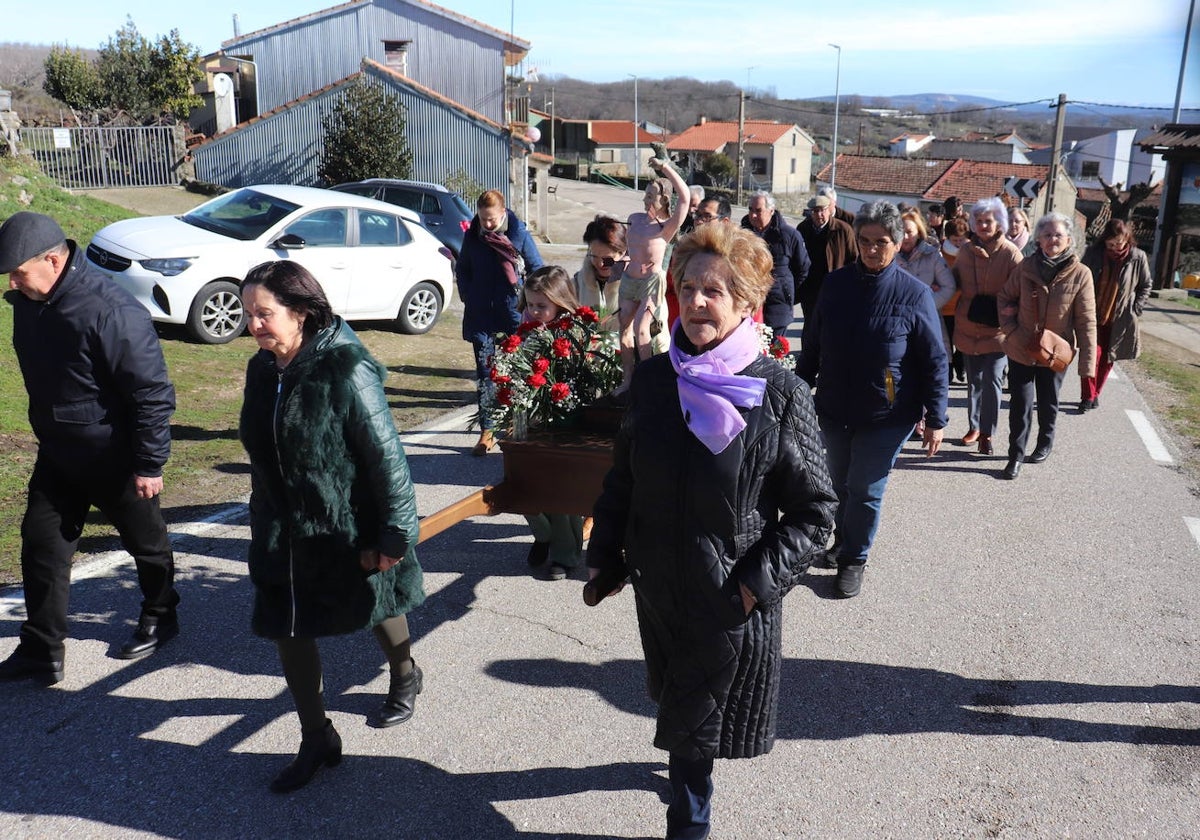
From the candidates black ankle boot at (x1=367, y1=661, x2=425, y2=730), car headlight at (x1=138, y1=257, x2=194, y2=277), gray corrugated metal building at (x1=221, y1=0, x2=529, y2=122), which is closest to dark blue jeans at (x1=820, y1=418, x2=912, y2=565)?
black ankle boot at (x1=367, y1=661, x2=425, y2=730)

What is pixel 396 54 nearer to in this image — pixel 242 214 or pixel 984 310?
pixel 242 214

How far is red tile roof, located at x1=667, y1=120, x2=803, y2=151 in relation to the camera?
86625 mm

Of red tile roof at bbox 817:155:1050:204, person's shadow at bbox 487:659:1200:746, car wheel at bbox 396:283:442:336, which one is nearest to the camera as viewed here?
person's shadow at bbox 487:659:1200:746

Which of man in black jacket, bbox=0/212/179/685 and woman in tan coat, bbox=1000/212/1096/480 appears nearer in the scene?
man in black jacket, bbox=0/212/179/685

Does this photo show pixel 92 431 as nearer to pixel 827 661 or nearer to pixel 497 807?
pixel 497 807

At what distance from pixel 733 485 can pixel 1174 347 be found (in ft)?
45.7

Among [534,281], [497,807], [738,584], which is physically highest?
[534,281]

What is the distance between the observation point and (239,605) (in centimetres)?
491

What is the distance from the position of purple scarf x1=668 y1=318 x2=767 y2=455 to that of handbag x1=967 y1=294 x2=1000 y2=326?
554 centimetres

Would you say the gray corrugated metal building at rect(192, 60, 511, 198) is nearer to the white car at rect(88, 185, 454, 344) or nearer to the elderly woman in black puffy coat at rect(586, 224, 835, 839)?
the white car at rect(88, 185, 454, 344)

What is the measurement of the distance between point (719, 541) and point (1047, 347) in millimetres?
5303

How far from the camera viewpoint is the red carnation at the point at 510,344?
4.96 metres

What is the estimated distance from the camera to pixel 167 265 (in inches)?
412

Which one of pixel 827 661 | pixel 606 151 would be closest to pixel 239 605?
pixel 827 661
